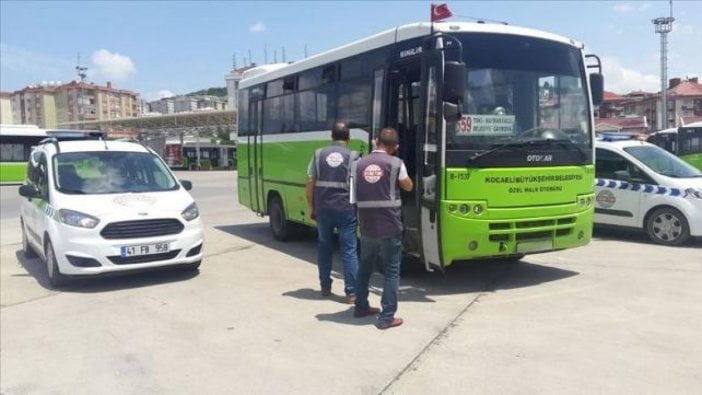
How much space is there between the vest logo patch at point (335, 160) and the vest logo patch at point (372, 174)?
89 centimetres

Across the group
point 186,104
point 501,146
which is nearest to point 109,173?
point 501,146

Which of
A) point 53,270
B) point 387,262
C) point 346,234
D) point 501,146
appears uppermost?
point 501,146

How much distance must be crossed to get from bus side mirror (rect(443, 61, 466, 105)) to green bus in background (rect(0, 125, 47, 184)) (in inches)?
1293

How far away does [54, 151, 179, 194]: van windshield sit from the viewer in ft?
27.6

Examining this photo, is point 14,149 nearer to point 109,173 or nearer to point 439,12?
point 109,173

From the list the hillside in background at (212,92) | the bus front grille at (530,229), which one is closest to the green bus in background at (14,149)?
the bus front grille at (530,229)

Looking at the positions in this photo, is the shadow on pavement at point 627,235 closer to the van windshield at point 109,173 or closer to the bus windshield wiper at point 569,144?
the bus windshield wiper at point 569,144

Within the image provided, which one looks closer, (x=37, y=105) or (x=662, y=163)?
(x=662, y=163)

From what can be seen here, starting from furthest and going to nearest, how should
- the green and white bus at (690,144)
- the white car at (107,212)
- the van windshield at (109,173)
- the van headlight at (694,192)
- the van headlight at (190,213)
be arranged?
the green and white bus at (690,144) → the van headlight at (694,192) → the van windshield at (109,173) → the van headlight at (190,213) → the white car at (107,212)

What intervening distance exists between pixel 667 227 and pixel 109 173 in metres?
8.86

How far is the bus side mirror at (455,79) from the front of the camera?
21.0 ft

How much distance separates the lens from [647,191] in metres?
10.5

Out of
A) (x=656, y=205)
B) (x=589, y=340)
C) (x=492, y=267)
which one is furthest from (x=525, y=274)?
(x=656, y=205)

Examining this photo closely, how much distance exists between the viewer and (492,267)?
867 cm
